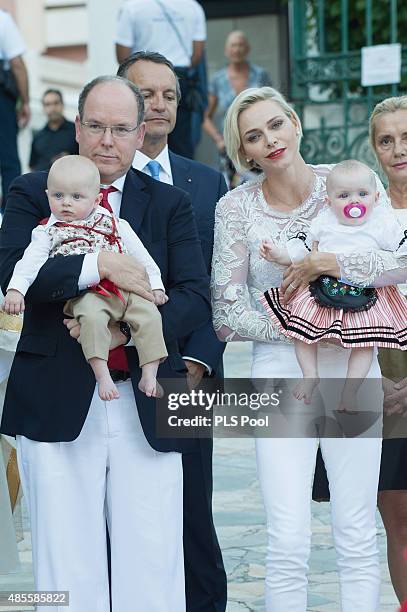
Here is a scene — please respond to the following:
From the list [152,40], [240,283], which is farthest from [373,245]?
[152,40]

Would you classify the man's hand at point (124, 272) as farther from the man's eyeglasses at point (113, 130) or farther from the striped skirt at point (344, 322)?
the striped skirt at point (344, 322)

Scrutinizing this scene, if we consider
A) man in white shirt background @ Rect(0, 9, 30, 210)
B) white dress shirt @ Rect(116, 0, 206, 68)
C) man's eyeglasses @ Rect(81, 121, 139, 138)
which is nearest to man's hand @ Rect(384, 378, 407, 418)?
man's eyeglasses @ Rect(81, 121, 139, 138)

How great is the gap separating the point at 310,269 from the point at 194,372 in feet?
2.01

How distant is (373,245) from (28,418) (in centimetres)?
118

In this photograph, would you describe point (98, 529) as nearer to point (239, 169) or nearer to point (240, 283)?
point (240, 283)

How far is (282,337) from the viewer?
4309 mm

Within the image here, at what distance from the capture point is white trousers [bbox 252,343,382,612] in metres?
4.09

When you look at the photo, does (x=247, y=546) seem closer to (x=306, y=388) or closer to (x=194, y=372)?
(x=194, y=372)

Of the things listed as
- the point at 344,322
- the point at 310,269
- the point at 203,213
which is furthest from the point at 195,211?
the point at 344,322

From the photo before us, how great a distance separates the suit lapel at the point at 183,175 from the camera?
4.83 m

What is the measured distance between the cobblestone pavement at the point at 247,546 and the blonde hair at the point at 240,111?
1752 mm

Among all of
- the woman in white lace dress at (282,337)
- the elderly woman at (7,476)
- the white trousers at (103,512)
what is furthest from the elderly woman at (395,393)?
the elderly woman at (7,476)

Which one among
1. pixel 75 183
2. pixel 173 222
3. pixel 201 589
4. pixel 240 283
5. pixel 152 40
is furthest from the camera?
pixel 152 40

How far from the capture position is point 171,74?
4855 millimetres
